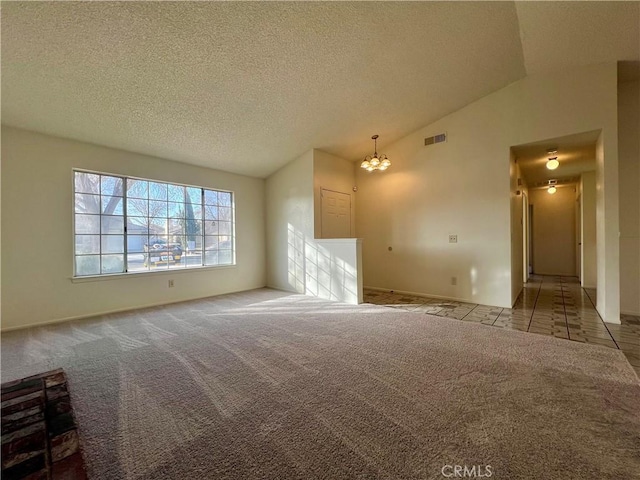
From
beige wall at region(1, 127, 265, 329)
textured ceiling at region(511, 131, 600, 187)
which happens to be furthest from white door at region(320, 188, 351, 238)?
textured ceiling at region(511, 131, 600, 187)

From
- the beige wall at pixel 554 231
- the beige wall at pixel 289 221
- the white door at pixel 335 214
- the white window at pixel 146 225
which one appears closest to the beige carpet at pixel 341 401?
the white window at pixel 146 225

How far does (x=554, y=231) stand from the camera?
25.5 feet

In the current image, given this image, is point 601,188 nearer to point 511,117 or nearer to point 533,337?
point 511,117

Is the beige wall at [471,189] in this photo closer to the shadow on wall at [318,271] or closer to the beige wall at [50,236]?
the shadow on wall at [318,271]

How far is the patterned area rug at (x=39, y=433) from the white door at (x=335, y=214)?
4332 mm

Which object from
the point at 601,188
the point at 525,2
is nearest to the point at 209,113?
the point at 525,2

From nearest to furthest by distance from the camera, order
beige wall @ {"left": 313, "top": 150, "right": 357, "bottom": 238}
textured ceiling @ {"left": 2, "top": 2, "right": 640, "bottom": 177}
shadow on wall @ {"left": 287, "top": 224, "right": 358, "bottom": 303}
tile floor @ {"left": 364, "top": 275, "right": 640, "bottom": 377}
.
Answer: textured ceiling @ {"left": 2, "top": 2, "right": 640, "bottom": 177}, tile floor @ {"left": 364, "top": 275, "right": 640, "bottom": 377}, shadow on wall @ {"left": 287, "top": 224, "right": 358, "bottom": 303}, beige wall @ {"left": 313, "top": 150, "right": 357, "bottom": 238}

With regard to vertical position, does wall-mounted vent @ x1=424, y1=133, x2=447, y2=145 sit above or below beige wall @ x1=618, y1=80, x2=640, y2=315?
above

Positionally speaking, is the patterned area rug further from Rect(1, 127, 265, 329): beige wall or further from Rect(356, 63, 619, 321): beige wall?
Rect(356, 63, 619, 321): beige wall

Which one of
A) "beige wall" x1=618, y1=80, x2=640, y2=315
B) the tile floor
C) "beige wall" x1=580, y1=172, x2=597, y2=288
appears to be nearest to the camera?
the tile floor

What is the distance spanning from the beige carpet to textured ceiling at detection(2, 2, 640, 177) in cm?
288

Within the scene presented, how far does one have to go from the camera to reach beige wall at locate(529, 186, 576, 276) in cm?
752

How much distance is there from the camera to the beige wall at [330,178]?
5.31 metres

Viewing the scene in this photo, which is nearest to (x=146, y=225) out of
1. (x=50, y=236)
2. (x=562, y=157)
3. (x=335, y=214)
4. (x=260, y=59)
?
(x=50, y=236)
